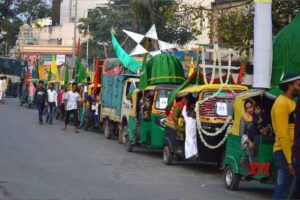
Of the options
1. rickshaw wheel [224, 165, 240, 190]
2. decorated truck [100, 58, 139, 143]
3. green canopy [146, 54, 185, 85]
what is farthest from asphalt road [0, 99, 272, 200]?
green canopy [146, 54, 185, 85]

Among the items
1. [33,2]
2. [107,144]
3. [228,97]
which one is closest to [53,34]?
[33,2]

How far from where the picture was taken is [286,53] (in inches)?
450

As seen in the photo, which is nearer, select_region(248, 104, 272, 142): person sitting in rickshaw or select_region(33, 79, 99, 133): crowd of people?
select_region(248, 104, 272, 142): person sitting in rickshaw

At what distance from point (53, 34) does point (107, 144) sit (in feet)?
219

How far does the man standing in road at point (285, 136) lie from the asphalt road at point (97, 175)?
360cm

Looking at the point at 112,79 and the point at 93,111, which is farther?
the point at 93,111

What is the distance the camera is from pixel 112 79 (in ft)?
85.7

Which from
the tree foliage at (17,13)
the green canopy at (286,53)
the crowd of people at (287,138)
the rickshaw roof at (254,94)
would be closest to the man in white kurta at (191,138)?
the rickshaw roof at (254,94)

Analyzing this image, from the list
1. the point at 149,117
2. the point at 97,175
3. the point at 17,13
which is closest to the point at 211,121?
the point at 97,175

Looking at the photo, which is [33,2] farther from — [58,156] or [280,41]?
[280,41]

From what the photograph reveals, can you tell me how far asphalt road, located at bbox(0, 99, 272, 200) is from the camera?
1234 cm

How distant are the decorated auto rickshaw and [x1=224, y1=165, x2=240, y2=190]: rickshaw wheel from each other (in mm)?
5344

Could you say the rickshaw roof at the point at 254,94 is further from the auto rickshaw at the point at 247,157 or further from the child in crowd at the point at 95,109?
the child in crowd at the point at 95,109

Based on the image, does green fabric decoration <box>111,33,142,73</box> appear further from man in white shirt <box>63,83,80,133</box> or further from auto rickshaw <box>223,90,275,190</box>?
auto rickshaw <box>223,90,275,190</box>
